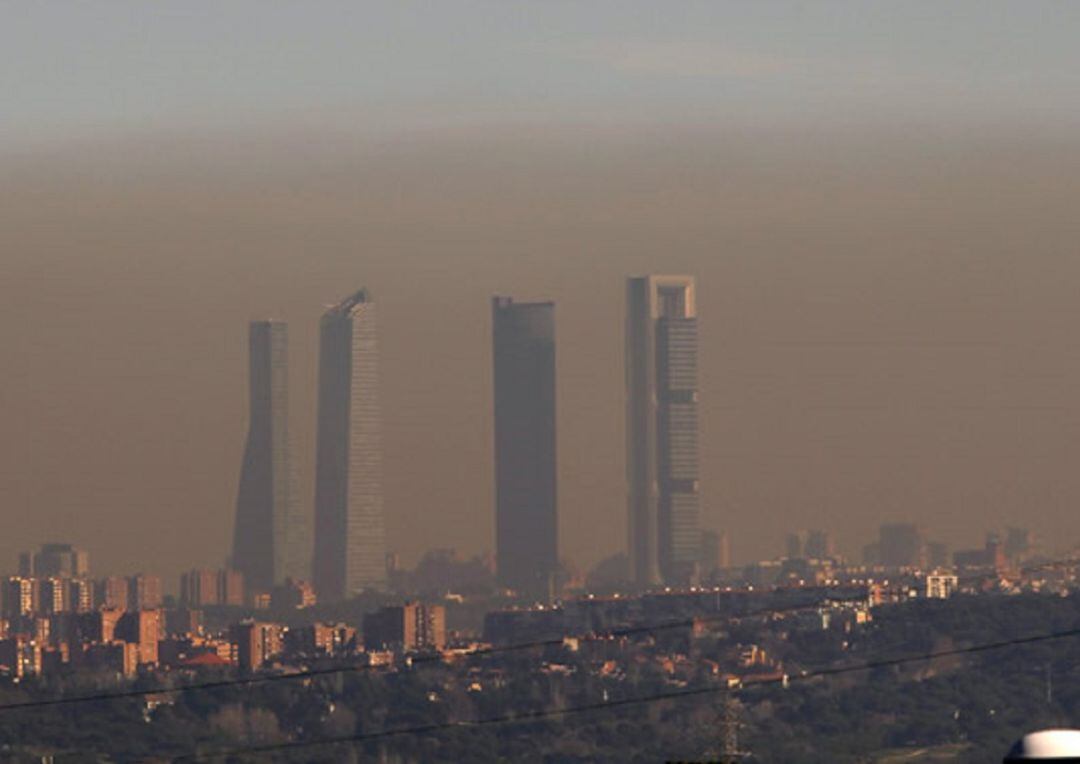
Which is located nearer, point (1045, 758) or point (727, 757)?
point (1045, 758)
